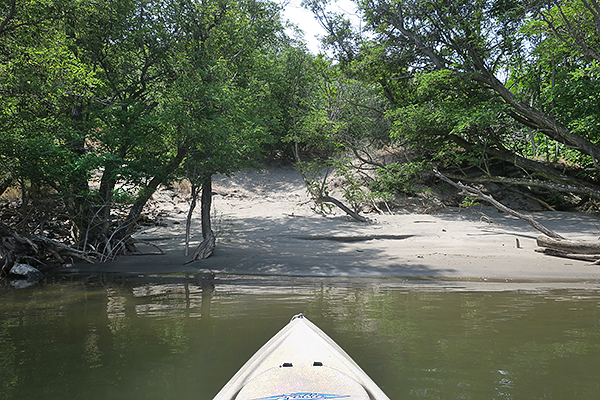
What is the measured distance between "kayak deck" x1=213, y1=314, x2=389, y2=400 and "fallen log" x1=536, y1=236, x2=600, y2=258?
8.02m

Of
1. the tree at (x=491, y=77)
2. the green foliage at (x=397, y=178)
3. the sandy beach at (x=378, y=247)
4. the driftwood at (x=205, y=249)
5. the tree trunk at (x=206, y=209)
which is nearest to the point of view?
the sandy beach at (x=378, y=247)

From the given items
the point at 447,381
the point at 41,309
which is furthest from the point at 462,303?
the point at 41,309

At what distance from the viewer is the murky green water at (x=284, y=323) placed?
3951mm

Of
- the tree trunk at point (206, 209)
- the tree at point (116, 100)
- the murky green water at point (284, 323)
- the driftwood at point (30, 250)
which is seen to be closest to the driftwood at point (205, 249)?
the tree trunk at point (206, 209)

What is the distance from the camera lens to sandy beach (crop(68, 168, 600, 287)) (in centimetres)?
859

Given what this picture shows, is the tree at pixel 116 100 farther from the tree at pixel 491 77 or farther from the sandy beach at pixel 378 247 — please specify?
the tree at pixel 491 77

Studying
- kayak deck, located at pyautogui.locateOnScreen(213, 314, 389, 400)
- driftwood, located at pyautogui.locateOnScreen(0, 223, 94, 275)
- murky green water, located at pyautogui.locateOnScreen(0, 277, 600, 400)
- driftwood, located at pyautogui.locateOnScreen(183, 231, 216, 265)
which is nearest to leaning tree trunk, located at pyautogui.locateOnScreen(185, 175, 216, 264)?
driftwood, located at pyautogui.locateOnScreen(183, 231, 216, 265)

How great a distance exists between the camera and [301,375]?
10.2 feet

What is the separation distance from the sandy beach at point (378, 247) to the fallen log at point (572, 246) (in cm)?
31

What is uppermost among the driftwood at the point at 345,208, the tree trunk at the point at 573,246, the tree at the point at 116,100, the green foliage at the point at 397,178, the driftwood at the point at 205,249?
the tree at the point at 116,100

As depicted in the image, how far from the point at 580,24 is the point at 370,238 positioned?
9258mm

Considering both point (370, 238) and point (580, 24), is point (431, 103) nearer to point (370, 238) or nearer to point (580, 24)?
point (580, 24)

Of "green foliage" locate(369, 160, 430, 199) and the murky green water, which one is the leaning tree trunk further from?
"green foliage" locate(369, 160, 430, 199)

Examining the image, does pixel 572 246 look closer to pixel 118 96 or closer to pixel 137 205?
pixel 137 205
